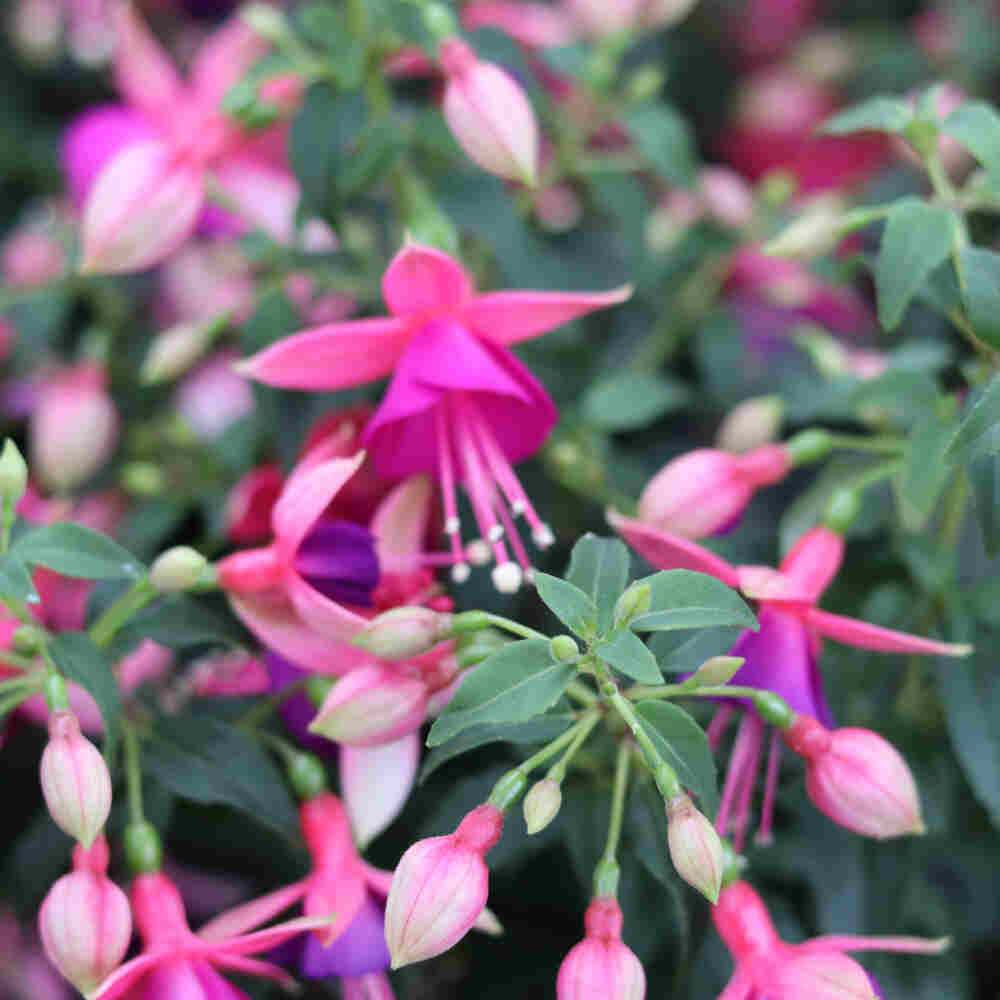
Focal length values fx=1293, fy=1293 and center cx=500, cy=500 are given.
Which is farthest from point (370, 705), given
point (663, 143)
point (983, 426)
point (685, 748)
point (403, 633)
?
point (663, 143)

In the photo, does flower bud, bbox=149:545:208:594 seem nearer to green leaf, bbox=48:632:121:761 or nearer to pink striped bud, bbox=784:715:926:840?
green leaf, bbox=48:632:121:761

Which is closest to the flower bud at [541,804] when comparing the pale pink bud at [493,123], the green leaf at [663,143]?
the pale pink bud at [493,123]

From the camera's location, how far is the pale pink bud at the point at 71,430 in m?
1.06

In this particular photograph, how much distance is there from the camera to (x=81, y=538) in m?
0.72

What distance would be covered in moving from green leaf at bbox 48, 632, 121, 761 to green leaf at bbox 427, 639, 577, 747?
0.64ft

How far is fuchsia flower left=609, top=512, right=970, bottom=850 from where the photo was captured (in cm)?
70

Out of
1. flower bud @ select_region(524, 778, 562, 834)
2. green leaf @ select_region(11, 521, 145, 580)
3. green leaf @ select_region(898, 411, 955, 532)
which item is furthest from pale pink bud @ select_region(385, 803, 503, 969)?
green leaf @ select_region(898, 411, 955, 532)

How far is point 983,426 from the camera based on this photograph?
67cm

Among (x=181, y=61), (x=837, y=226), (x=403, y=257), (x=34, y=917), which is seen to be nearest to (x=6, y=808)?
(x=34, y=917)

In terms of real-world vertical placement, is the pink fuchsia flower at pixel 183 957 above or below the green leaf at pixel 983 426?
below

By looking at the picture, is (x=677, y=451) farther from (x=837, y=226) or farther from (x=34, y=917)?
(x=34, y=917)

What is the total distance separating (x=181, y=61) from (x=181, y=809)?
3.14 feet

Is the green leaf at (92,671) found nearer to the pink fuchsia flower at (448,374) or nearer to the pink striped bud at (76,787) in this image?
the pink striped bud at (76,787)

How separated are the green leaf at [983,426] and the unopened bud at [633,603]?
184mm
